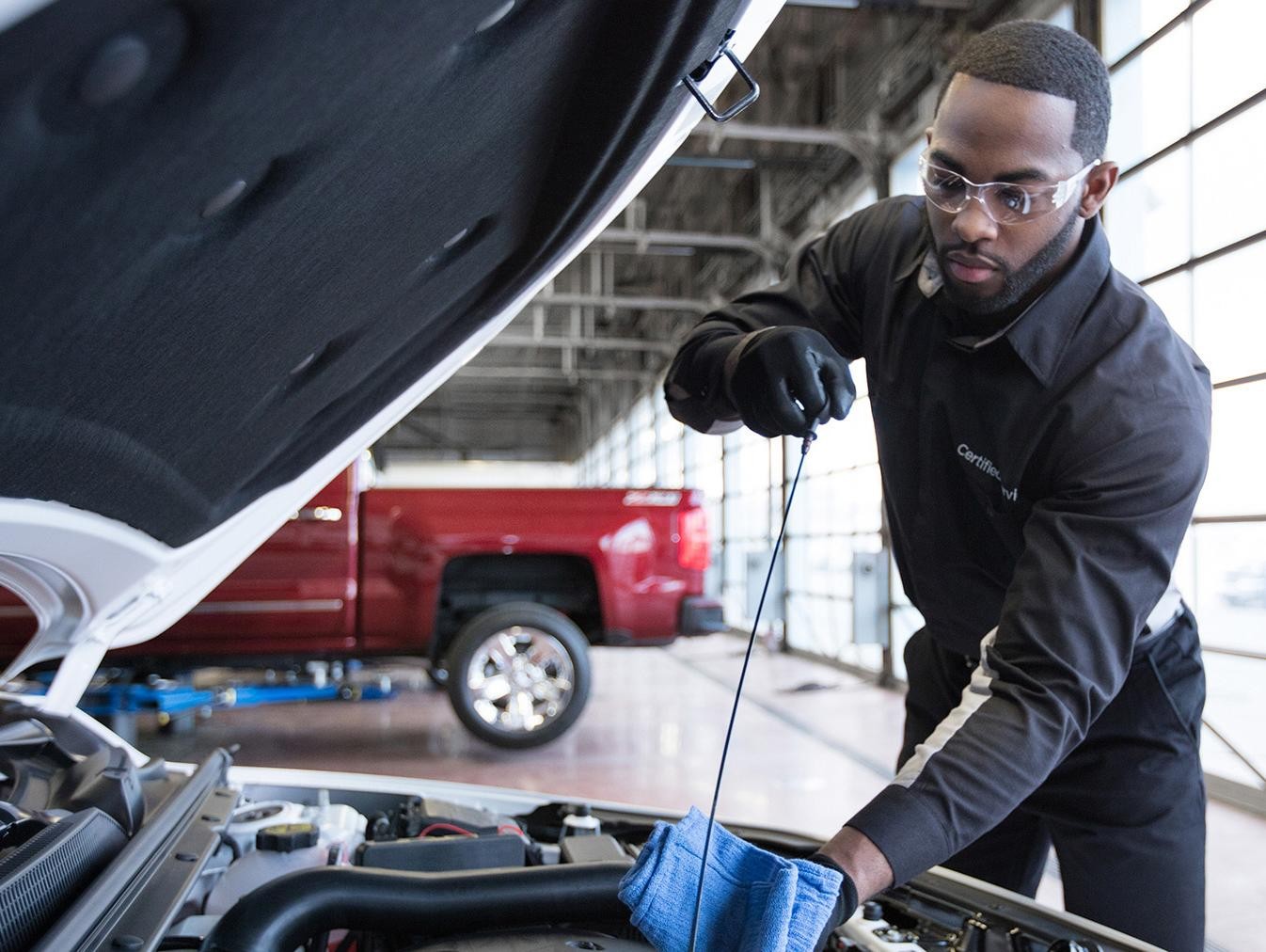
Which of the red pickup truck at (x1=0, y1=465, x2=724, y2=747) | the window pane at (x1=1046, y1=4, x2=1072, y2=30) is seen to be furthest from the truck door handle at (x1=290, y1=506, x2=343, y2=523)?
the window pane at (x1=1046, y1=4, x2=1072, y2=30)

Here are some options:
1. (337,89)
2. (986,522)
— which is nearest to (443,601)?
(986,522)

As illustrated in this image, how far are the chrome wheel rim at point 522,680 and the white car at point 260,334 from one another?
3.42 m

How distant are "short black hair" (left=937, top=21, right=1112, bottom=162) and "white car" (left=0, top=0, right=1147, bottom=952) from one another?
53 centimetres

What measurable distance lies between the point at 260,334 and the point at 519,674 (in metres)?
4.30

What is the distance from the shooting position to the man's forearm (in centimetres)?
108

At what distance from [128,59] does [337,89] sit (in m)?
0.17

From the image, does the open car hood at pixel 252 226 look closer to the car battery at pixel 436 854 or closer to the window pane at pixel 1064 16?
the car battery at pixel 436 854

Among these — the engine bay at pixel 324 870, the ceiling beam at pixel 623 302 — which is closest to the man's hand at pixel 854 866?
the engine bay at pixel 324 870

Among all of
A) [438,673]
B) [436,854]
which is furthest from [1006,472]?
[438,673]

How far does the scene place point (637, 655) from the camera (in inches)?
386

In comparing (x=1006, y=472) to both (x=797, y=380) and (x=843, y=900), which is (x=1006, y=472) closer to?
(x=797, y=380)

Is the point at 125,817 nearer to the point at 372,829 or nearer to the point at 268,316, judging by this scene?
the point at 372,829

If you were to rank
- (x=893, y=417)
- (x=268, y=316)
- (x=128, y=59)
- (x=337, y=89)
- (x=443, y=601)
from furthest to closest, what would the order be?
(x=443, y=601)
(x=893, y=417)
(x=268, y=316)
(x=337, y=89)
(x=128, y=59)

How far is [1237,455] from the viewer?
4609mm
